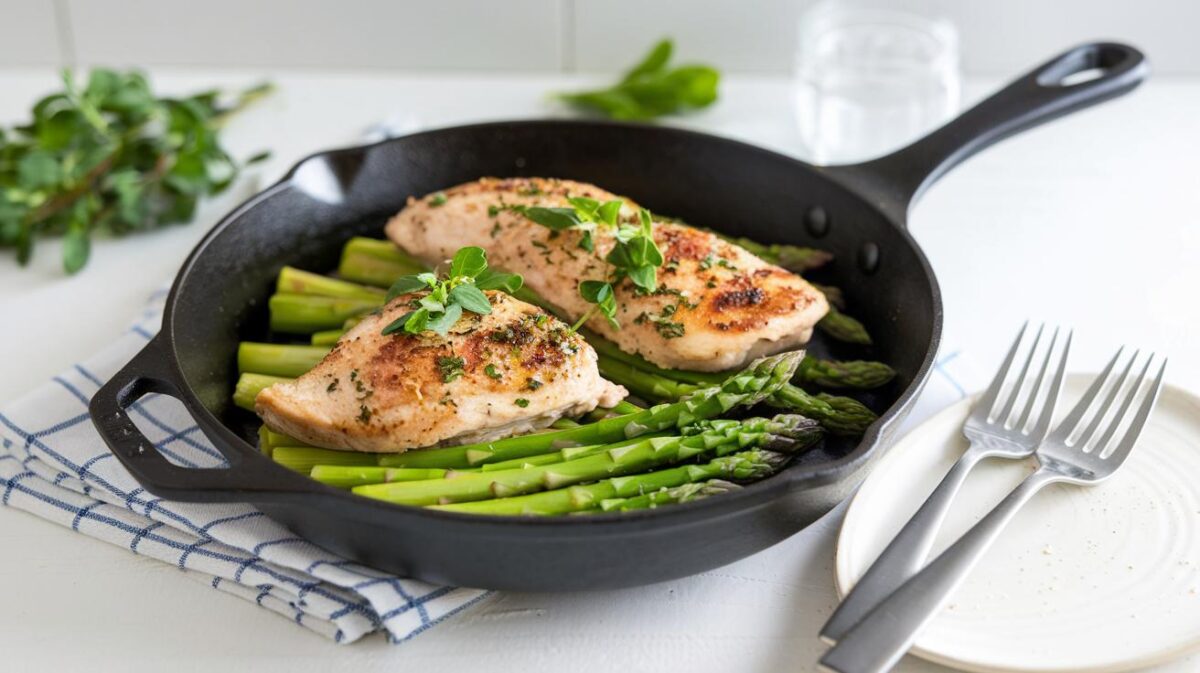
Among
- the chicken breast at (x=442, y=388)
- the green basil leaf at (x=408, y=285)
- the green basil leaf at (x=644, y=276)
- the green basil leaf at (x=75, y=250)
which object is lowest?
the green basil leaf at (x=75, y=250)

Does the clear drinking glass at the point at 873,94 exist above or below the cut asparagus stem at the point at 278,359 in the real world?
above

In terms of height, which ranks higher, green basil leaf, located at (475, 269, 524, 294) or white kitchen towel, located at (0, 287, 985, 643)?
green basil leaf, located at (475, 269, 524, 294)

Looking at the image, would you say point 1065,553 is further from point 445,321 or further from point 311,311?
point 311,311

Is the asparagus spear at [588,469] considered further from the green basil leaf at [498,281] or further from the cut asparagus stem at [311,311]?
the cut asparagus stem at [311,311]

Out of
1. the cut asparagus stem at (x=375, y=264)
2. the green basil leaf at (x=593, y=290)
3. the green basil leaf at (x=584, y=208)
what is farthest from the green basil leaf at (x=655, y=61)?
the green basil leaf at (x=593, y=290)

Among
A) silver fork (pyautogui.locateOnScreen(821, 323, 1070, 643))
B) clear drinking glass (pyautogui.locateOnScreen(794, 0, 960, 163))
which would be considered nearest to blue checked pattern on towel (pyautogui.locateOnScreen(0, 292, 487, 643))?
silver fork (pyautogui.locateOnScreen(821, 323, 1070, 643))

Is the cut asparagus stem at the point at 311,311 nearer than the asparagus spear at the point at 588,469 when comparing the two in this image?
No

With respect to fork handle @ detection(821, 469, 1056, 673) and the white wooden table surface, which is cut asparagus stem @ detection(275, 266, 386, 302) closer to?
the white wooden table surface
